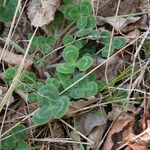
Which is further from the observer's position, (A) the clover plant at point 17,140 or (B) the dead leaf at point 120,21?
(B) the dead leaf at point 120,21

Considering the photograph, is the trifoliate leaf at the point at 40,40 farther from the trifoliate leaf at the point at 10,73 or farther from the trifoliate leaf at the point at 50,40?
the trifoliate leaf at the point at 10,73

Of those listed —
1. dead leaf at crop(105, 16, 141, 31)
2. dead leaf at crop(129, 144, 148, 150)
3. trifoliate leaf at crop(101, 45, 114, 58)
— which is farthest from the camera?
dead leaf at crop(105, 16, 141, 31)

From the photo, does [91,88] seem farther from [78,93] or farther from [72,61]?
[72,61]

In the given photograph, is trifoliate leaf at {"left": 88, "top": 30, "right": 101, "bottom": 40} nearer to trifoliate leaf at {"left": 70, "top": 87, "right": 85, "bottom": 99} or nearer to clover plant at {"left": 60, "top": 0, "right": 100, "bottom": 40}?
clover plant at {"left": 60, "top": 0, "right": 100, "bottom": 40}

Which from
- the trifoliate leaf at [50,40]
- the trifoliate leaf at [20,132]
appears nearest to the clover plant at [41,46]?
the trifoliate leaf at [50,40]

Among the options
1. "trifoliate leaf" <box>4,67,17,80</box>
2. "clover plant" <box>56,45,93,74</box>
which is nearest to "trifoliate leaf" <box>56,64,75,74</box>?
"clover plant" <box>56,45,93,74</box>
